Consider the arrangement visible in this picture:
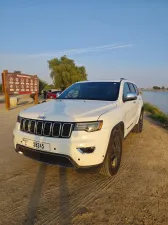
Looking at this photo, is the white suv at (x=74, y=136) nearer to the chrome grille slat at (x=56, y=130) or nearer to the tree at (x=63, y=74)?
the chrome grille slat at (x=56, y=130)

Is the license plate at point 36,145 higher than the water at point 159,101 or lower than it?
higher

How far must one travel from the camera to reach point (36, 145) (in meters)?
2.90

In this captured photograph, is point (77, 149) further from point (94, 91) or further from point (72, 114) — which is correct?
point (94, 91)

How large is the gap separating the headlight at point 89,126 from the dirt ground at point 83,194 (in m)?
0.94

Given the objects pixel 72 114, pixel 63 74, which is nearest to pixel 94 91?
pixel 72 114

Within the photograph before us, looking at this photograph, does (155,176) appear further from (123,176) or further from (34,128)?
(34,128)

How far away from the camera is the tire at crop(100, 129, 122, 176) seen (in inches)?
115

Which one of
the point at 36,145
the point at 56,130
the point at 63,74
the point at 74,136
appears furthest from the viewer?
the point at 63,74

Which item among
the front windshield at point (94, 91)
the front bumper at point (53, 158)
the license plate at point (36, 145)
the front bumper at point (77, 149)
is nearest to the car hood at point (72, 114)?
the front bumper at point (77, 149)

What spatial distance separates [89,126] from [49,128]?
0.62 metres

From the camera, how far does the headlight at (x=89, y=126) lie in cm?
271

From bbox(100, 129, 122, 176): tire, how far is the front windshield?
0.92 m

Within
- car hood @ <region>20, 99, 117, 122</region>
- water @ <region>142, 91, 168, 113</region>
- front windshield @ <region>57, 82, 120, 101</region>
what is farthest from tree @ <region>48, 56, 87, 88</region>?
car hood @ <region>20, 99, 117, 122</region>

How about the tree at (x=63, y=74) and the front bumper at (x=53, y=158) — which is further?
the tree at (x=63, y=74)
